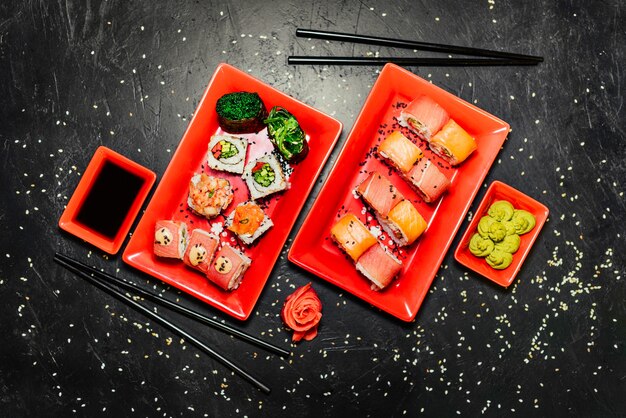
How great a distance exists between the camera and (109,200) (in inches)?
135

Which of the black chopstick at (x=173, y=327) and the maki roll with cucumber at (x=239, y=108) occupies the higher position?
the maki roll with cucumber at (x=239, y=108)

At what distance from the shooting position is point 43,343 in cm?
362

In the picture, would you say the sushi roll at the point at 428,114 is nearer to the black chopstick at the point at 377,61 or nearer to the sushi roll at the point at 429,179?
the sushi roll at the point at 429,179

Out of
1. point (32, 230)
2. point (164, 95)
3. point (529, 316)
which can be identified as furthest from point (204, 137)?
point (529, 316)

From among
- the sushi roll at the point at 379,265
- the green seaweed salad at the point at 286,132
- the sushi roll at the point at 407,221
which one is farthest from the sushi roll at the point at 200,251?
the sushi roll at the point at 407,221

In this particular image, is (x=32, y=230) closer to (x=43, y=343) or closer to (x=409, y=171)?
(x=43, y=343)

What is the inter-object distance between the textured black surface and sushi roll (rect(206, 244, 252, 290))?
0.29 metres

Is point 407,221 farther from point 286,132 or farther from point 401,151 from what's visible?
point 286,132

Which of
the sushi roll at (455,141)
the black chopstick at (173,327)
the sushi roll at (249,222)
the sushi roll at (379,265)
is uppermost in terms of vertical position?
the sushi roll at (455,141)

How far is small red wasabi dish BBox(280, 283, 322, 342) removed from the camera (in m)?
3.45

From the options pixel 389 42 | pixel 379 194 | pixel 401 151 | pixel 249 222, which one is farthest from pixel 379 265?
pixel 389 42

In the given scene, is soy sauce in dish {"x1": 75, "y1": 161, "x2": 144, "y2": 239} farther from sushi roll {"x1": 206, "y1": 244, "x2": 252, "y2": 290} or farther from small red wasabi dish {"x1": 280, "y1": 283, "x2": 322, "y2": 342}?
small red wasabi dish {"x1": 280, "y1": 283, "x2": 322, "y2": 342}

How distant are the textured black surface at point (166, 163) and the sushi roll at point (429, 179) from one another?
13.3 inches

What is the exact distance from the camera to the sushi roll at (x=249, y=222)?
11.0 feet
